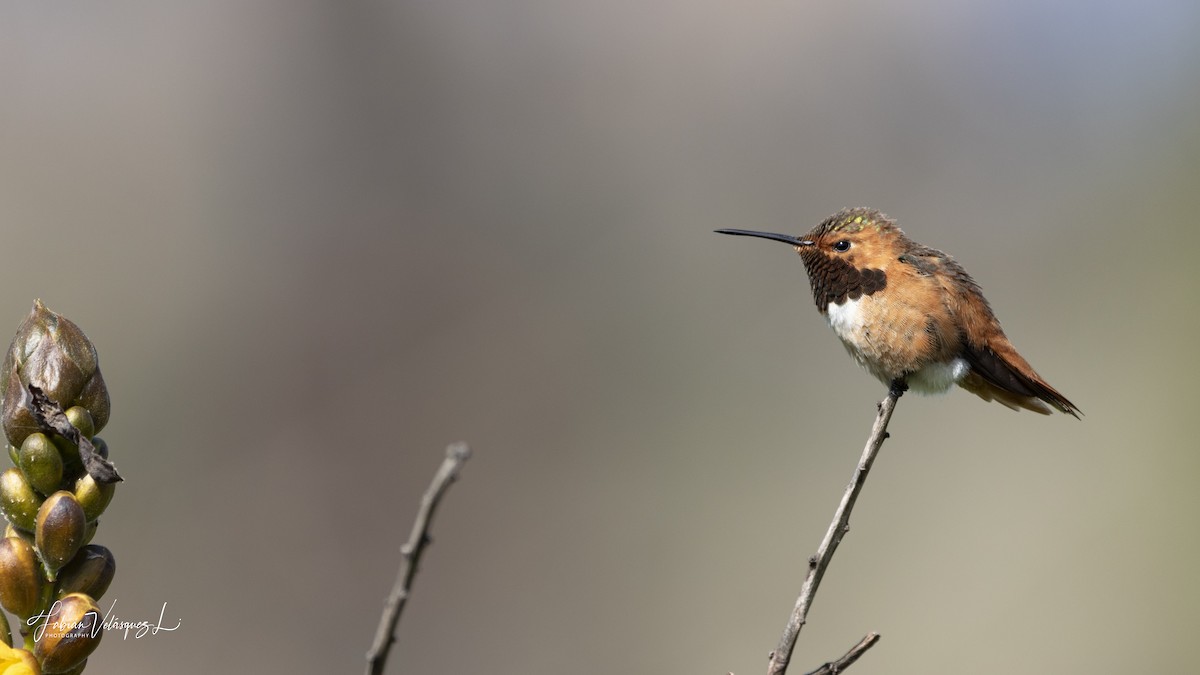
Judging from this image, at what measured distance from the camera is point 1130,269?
1170 centimetres

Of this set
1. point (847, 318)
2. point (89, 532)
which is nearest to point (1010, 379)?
point (847, 318)

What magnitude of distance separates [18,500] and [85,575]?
104 mm

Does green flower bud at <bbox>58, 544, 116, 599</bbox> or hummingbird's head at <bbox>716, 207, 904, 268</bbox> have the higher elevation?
hummingbird's head at <bbox>716, 207, 904, 268</bbox>

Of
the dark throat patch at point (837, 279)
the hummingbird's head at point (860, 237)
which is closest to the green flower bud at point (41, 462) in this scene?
the hummingbird's head at point (860, 237)

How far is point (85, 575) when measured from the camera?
1012mm

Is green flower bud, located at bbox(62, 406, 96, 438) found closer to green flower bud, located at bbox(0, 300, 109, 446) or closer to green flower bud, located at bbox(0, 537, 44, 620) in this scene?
green flower bud, located at bbox(0, 300, 109, 446)

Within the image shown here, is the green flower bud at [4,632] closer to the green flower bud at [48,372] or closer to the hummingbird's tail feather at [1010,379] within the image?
the green flower bud at [48,372]

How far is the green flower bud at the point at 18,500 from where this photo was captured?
1.01 meters

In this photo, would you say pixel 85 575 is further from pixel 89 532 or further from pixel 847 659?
pixel 847 659

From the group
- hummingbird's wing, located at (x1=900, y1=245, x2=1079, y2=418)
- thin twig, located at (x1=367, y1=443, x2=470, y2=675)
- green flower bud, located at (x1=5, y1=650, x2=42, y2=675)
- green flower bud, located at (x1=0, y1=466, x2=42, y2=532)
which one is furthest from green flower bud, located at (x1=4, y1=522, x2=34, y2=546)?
hummingbird's wing, located at (x1=900, y1=245, x2=1079, y2=418)

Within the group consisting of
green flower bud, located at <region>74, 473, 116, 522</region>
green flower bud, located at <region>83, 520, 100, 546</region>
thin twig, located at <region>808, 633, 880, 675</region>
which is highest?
thin twig, located at <region>808, 633, 880, 675</region>

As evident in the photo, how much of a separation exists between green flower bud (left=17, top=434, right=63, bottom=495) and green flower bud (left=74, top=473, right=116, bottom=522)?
3cm

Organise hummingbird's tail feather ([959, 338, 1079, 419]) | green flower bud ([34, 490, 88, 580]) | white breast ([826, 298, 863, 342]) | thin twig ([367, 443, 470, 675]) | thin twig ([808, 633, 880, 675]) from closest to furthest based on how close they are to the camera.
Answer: thin twig ([367, 443, 470, 675]) < green flower bud ([34, 490, 88, 580]) < thin twig ([808, 633, 880, 675]) < hummingbird's tail feather ([959, 338, 1079, 419]) < white breast ([826, 298, 863, 342])

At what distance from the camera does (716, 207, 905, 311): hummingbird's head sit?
3287mm
